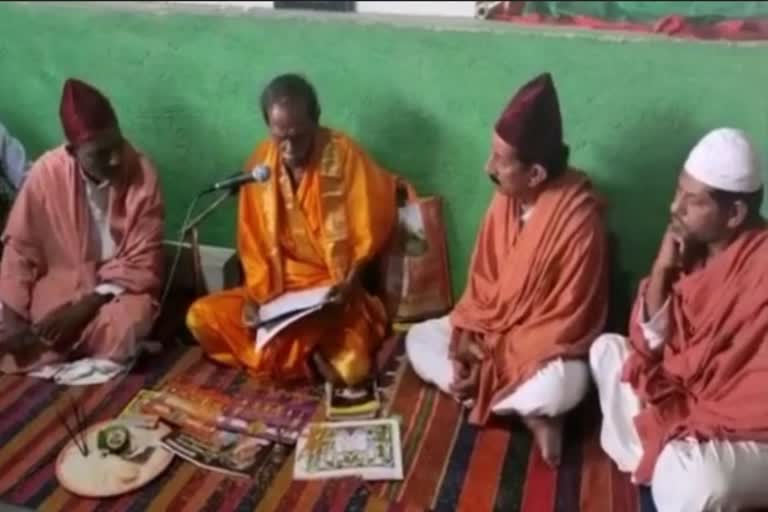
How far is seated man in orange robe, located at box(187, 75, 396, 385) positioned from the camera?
3186mm

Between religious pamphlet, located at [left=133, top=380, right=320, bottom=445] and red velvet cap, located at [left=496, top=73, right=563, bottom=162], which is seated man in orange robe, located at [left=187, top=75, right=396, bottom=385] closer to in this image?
religious pamphlet, located at [left=133, top=380, right=320, bottom=445]

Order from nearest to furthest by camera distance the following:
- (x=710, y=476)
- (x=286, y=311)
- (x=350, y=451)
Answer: (x=710, y=476) → (x=350, y=451) → (x=286, y=311)

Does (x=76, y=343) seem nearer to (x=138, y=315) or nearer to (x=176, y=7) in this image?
(x=138, y=315)

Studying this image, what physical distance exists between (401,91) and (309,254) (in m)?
0.65

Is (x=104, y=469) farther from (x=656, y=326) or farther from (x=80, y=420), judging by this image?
(x=656, y=326)

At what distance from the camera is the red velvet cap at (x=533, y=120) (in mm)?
2732

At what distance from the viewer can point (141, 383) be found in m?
3.22

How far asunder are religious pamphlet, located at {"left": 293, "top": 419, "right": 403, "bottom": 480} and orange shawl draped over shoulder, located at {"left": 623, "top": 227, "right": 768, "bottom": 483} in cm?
70

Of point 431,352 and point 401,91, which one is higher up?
point 401,91

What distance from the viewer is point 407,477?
9.02ft

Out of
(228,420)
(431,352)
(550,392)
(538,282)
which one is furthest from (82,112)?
(550,392)

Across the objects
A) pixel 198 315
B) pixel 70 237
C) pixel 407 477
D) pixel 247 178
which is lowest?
pixel 407 477

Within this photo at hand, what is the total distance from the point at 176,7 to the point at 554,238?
1.67 meters

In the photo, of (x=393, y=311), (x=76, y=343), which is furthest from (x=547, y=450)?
(x=76, y=343)
